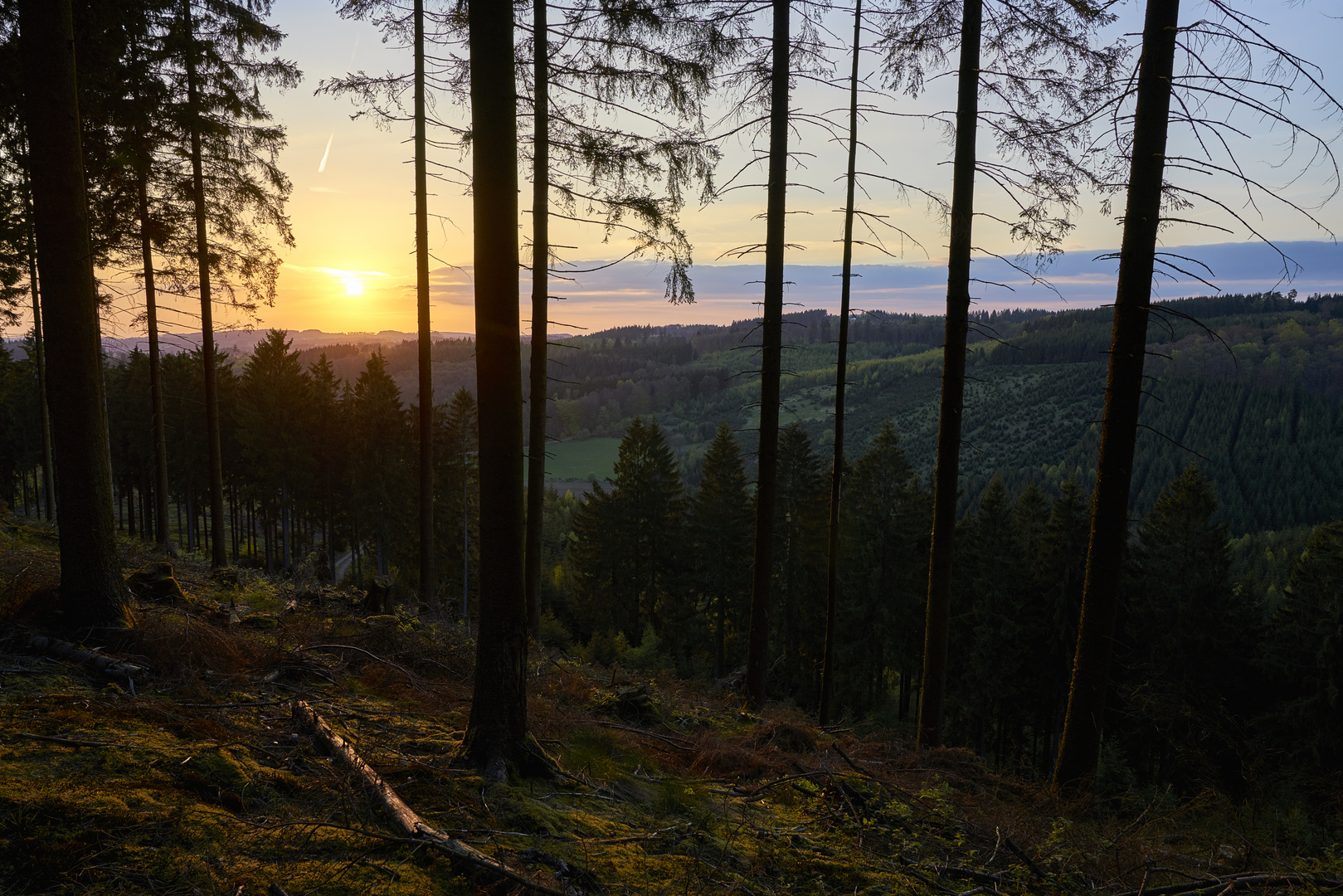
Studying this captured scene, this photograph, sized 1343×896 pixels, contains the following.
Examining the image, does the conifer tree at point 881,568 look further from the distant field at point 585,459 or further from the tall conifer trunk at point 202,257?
the distant field at point 585,459

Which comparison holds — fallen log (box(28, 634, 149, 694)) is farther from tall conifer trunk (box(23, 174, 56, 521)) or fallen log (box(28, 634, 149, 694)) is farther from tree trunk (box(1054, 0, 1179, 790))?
tall conifer trunk (box(23, 174, 56, 521))

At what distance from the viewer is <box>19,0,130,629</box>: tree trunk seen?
559cm

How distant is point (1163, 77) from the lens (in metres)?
6.67

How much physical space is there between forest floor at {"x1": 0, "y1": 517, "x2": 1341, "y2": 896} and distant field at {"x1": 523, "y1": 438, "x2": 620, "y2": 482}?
350ft

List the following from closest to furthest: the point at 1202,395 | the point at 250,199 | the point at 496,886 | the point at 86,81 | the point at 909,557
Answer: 1. the point at 496,886
2. the point at 86,81
3. the point at 250,199
4. the point at 909,557
5. the point at 1202,395

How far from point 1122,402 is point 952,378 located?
85.9 inches

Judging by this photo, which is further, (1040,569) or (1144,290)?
(1040,569)

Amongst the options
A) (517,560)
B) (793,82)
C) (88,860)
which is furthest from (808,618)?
(88,860)

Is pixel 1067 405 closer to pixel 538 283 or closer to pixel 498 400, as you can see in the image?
pixel 538 283

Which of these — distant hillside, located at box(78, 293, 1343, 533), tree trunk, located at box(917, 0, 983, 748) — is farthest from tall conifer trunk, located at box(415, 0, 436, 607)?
distant hillside, located at box(78, 293, 1343, 533)

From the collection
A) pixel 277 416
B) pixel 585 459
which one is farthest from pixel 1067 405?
pixel 277 416

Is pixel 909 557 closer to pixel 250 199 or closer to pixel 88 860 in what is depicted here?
pixel 250 199

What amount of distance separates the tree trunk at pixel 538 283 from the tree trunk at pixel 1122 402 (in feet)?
24.1

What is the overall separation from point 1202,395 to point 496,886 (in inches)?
6682
